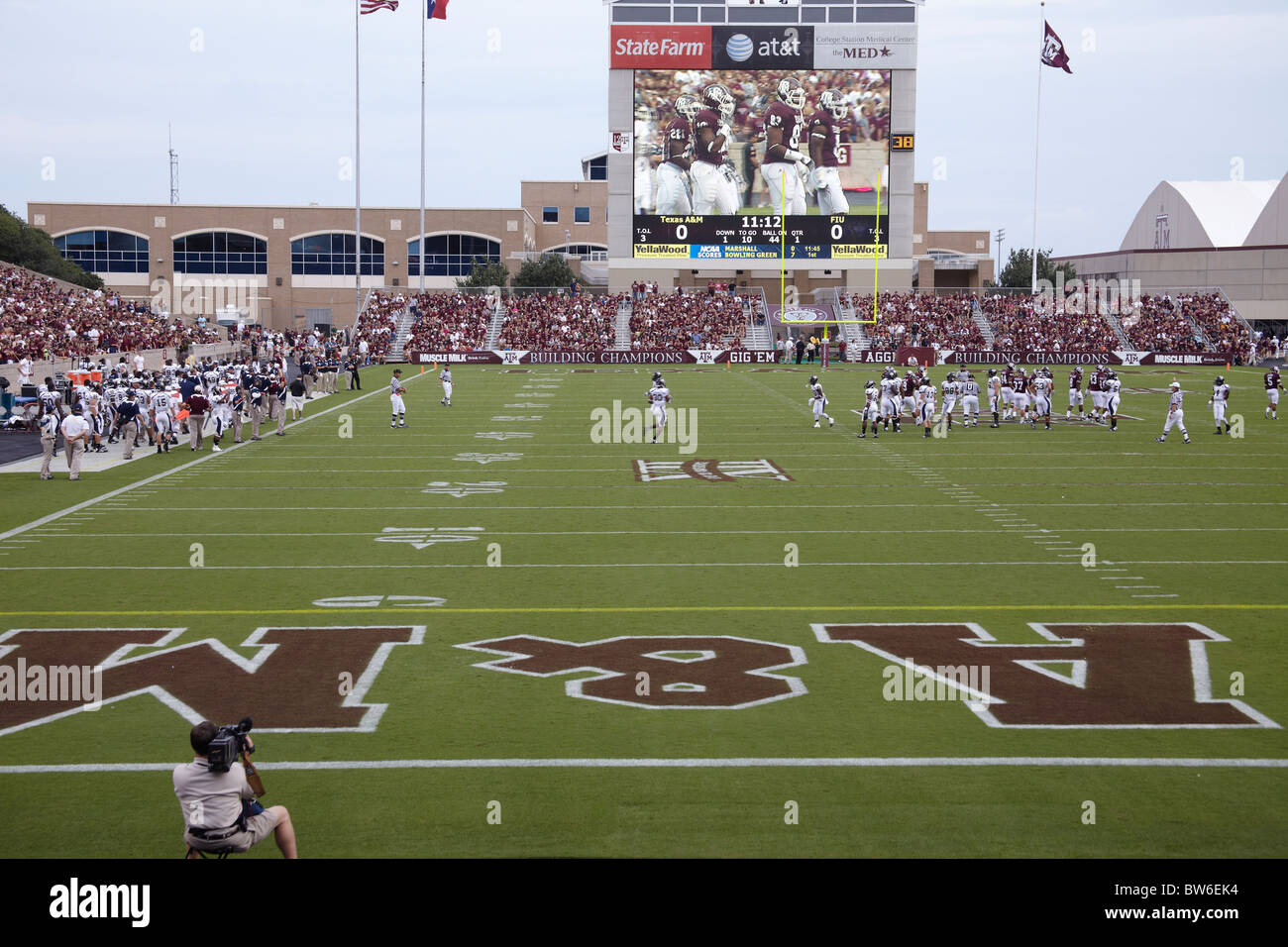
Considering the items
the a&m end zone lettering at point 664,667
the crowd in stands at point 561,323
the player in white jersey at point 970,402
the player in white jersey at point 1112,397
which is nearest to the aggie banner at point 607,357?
the crowd in stands at point 561,323

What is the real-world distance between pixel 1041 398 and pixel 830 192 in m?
28.2

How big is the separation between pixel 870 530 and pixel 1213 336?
1908 inches

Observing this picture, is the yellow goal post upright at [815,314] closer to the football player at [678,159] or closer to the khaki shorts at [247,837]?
the football player at [678,159]

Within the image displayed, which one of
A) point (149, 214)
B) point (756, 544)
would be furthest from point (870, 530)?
point (149, 214)

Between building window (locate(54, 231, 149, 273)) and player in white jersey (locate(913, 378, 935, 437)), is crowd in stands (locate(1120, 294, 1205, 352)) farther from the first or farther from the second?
building window (locate(54, 231, 149, 273))

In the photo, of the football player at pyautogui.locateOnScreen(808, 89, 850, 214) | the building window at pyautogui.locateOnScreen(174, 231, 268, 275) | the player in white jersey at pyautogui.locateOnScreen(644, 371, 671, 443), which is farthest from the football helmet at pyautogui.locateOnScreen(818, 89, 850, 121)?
the building window at pyautogui.locateOnScreen(174, 231, 268, 275)

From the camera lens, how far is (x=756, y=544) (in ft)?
49.6

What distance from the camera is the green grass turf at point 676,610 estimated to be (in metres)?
6.99

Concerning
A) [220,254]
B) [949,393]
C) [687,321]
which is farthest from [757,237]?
[220,254]

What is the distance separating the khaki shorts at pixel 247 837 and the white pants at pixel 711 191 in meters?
50.6

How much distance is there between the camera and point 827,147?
54.6m

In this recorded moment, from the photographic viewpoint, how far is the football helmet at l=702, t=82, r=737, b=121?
2112 inches

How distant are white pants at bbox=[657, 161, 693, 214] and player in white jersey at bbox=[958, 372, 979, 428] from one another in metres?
27.8
